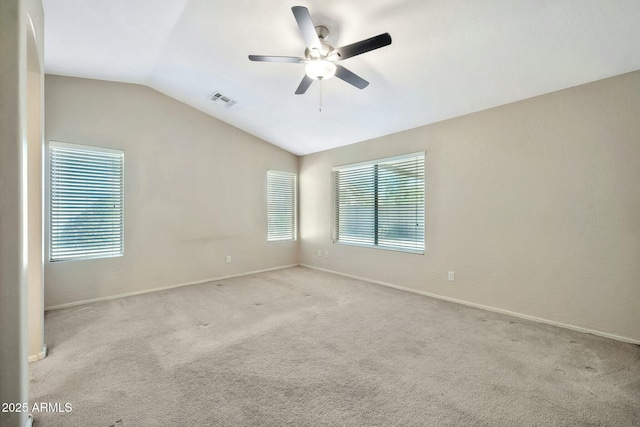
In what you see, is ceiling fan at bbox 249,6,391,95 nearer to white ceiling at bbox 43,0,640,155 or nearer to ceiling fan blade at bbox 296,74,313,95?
ceiling fan blade at bbox 296,74,313,95

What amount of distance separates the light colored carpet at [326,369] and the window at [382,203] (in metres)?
1.27

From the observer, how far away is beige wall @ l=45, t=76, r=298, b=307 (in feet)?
11.7

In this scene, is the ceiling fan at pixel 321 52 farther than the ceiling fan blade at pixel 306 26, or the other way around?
the ceiling fan at pixel 321 52

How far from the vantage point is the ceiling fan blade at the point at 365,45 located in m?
1.93

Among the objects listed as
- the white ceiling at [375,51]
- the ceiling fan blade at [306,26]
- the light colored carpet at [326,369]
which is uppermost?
the white ceiling at [375,51]

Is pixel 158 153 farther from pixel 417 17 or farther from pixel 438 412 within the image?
pixel 438 412

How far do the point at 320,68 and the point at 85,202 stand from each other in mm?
3588

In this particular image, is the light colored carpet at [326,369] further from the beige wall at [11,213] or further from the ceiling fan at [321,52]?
the ceiling fan at [321,52]

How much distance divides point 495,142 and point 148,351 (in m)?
4.31

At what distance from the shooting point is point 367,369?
2.13 m

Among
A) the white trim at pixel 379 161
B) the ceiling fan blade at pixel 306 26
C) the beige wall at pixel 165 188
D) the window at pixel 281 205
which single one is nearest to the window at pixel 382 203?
the white trim at pixel 379 161

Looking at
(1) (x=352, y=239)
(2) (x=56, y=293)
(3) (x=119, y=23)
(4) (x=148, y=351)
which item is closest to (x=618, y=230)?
(1) (x=352, y=239)

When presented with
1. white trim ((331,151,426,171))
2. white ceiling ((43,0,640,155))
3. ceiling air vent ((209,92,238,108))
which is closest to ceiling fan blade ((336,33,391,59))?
white ceiling ((43,0,640,155))

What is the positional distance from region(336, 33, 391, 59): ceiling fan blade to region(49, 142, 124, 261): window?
3.51 metres
